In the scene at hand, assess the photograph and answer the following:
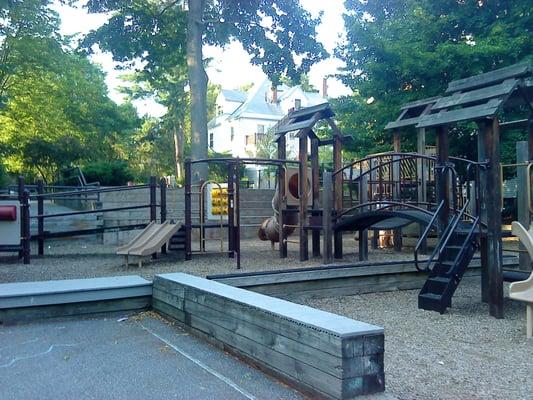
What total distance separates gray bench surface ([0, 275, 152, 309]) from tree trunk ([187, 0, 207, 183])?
1405 cm

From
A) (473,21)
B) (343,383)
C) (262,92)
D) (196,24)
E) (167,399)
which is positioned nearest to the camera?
(343,383)

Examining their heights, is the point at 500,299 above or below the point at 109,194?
below

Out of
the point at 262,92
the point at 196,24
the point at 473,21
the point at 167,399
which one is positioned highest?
the point at 262,92

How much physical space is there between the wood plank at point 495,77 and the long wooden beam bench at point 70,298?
4776 millimetres

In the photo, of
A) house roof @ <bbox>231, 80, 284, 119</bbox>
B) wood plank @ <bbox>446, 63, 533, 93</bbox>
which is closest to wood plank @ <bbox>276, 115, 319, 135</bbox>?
wood plank @ <bbox>446, 63, 533, 93</bbox>

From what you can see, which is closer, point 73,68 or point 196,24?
A: point 196,24

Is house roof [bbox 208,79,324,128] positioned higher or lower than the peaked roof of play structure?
higher

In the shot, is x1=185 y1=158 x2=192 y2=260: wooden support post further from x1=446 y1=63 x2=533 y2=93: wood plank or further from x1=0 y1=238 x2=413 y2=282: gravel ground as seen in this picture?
x1=446 y1=63 x2=533 y2=93: wood plank

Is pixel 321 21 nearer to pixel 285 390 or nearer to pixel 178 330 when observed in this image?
pixel 178 330

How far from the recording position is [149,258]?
1151cm

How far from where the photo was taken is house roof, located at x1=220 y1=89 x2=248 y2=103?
57375 mm

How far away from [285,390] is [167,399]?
31.8 inches

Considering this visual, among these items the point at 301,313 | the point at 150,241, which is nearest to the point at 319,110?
the point at 150,241

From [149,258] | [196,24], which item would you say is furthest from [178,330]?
[196,24]
